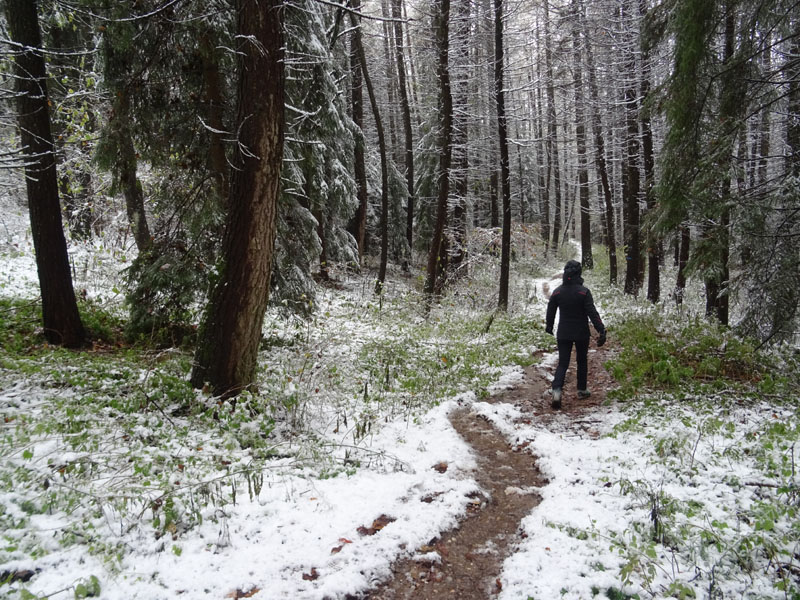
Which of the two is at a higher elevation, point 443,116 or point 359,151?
point 359,151

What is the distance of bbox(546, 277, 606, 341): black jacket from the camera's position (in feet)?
22.2

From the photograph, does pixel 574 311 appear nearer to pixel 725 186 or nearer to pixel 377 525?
pixel 725 186

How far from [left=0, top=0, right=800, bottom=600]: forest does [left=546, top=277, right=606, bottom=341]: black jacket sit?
1107mm

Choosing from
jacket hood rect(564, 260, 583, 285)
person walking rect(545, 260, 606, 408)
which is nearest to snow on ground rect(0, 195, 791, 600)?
person walking rect(545, 260, 606, 408)

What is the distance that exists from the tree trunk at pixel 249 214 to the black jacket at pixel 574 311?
4.50 metres

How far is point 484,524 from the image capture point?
3.77 m

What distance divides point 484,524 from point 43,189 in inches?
307

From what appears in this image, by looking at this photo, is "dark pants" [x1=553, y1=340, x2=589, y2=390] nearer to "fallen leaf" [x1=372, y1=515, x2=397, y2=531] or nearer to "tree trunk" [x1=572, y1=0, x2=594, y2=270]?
"fallen leaf" [x1=372, y1=515, x2=397, y2=531]

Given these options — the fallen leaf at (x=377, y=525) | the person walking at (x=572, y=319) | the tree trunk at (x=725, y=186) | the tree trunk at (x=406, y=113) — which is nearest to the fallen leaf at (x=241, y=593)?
the fallen leaf at (x=377, y=525)

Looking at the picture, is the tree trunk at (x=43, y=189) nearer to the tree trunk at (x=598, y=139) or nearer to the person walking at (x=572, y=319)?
the person walking at (x=572, y=319)

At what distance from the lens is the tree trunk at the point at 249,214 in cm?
517

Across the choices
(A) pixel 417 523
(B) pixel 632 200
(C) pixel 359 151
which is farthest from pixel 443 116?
(A) pixel 417 523

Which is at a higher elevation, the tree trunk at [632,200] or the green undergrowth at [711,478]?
the tree trunk at [632,200]

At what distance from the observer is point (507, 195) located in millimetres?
13508
